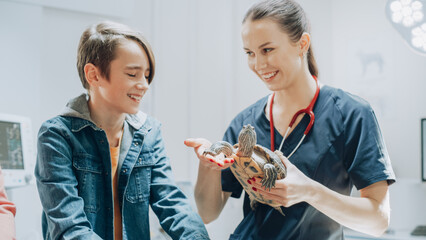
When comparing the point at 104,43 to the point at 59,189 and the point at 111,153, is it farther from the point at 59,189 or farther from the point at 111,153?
the point at 59,189

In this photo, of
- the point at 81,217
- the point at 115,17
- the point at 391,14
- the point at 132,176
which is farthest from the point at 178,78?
the point at 81,217

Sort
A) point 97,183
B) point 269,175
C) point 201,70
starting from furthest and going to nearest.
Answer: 1. point 201,70
2. point 97,183
3. point 269,175

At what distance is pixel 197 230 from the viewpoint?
1165mm

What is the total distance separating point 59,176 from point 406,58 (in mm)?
2729

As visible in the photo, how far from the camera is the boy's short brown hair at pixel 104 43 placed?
1200mm

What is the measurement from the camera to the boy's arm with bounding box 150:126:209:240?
3.84 ft

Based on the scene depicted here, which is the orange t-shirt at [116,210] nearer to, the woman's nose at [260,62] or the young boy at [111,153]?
the young boy at [111,153]

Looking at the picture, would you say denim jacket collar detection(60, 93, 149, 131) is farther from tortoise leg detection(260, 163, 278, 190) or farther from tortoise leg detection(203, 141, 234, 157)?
tortoise leg detection(260, 163, 278, 190)

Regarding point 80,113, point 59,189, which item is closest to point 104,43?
point 80,113

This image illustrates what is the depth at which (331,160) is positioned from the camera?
3.85 ft

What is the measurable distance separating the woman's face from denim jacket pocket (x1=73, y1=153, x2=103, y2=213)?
531 millimetres

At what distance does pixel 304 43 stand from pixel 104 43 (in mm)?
583

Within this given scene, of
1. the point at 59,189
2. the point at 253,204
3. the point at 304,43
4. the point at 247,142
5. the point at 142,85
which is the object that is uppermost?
the point at 304,43

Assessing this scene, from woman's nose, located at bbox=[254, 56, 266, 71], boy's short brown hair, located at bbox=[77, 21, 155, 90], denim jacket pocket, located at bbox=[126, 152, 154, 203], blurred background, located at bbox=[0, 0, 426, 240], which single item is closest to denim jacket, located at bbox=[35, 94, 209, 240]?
denim jacket pocket, located at bbox=[126, 152, 154, 203]
